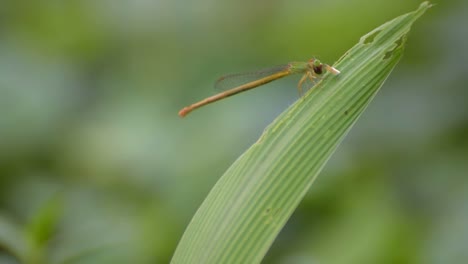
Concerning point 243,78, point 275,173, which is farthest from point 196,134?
point 275,173

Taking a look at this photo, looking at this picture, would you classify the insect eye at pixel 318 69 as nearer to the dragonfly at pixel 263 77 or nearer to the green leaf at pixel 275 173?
the dragonfly at pixel 263 77

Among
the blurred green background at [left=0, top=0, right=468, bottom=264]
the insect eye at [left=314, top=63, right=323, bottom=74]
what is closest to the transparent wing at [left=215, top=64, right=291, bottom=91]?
the insect eye at [left=314, top=63, right=323, bottom=74]

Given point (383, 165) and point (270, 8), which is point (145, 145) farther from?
point (270, 8)

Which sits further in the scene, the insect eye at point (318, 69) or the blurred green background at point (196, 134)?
the blurred green background at point (196, 134)

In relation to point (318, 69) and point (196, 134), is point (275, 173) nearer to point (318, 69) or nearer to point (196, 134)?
point (318, 69)

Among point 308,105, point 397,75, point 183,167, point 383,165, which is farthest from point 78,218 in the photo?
point 308,105

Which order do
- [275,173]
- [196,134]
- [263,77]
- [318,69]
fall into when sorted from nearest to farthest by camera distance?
[275,173] → [318,69] → [263,77] → [196,134]

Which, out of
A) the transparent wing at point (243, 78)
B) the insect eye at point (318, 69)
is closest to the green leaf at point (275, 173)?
the insect eye at point (318, 69)
